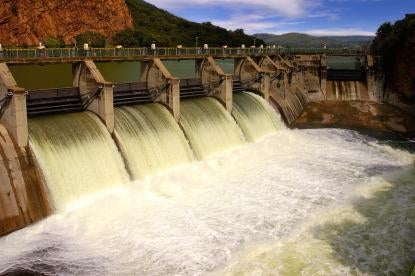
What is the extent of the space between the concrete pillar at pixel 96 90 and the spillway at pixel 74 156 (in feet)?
2.19

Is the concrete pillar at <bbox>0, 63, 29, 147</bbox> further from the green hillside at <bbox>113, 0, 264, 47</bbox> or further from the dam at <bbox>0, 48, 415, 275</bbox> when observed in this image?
the green hillside at <bbox>113, 0, 264, 47</bbox>

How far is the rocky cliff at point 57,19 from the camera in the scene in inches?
4707

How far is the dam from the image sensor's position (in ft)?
68.7

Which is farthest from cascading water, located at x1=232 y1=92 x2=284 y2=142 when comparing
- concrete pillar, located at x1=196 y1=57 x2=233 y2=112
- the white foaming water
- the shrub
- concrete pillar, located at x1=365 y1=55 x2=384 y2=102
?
the shrub

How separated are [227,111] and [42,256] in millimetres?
24318

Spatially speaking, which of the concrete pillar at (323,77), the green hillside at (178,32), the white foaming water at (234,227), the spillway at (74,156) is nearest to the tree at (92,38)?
the green hillside at (178,32)

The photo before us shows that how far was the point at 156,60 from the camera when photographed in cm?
3731

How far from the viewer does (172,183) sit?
1160 inches

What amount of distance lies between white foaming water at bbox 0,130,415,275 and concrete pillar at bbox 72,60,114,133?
531 centimetres

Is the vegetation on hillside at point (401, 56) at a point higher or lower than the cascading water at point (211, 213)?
higher

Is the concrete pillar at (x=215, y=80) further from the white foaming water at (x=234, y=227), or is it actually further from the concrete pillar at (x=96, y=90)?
the concrete pillar at (x=96, y=90)

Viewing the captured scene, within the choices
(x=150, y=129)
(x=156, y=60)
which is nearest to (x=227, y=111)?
(x=156, y=60)

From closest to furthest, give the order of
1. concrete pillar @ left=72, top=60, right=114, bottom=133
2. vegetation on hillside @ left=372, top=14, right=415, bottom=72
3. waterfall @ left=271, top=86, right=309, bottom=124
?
concrete pillar @ left=72, top=60, right=114, bottom=133
waterfall @ left=271, top=86, right=309, bottom=124
vegetation on hillside @ left=372, top=14, right=415, bottom=72

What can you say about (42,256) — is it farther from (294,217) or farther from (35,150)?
(294,217)
